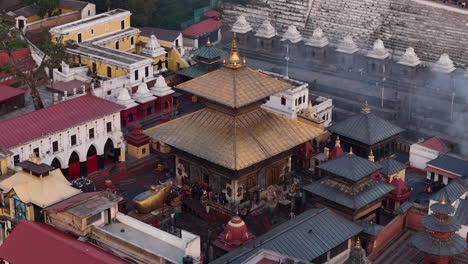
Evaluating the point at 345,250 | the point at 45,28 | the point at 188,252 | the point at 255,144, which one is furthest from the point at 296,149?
the point at 45,28

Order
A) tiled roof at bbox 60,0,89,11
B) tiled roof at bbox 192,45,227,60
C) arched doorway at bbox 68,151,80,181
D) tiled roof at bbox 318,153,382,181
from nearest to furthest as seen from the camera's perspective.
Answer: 1. tiled roof at bbox 318,153,382,181
2. arched doorway at bbox 68,151,80,181
3. tiled roof at bbox 192,45,227,60
4. tiled roof at bbox 60,0,89,11

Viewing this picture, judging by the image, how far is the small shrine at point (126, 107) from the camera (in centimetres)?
8712

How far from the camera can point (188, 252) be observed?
58.8 m

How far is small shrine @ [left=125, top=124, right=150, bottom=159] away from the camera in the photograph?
3253 inches

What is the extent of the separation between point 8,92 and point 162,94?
14.6m

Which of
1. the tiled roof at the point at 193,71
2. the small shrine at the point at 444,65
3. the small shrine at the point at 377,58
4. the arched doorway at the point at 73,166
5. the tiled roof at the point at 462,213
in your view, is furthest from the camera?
the small shrine at the point at 377,58

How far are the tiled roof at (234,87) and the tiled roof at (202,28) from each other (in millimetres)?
29106

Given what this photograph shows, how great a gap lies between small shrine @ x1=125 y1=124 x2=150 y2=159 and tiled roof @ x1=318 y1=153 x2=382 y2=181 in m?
18.5

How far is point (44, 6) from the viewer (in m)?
102

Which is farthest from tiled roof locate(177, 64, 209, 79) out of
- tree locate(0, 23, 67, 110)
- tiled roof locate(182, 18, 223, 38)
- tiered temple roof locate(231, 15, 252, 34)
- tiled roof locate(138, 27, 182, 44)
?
tiered temple roof locate(231, 15, 252, 34)

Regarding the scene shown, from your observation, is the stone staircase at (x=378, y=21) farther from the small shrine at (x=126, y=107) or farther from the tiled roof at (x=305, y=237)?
the tiled roof at (x=305, y=237)

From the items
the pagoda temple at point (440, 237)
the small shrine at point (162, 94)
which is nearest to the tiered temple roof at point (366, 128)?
the pagoda temple at point (440, 237)

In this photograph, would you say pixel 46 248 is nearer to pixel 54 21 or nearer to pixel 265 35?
pixel 54 21

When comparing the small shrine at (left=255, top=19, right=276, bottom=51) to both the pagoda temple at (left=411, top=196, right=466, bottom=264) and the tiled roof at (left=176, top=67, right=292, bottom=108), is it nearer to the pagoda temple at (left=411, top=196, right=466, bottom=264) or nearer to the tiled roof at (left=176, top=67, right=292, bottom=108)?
the tiled roof at (left=176, top=67, right=292, bottom=108)
